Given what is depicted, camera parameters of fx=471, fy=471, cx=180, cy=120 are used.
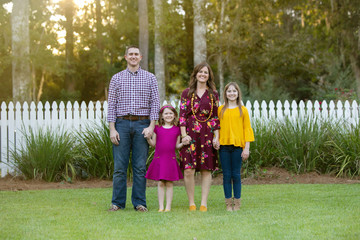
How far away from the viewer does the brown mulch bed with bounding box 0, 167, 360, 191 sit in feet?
26.2

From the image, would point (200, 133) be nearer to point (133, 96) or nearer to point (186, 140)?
point (186, 140)

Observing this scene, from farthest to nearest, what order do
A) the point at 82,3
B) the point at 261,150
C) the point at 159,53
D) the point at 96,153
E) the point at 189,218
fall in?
the point at 82,3, the point at 159,53, the point at 261,150, the point at 96,153, the point at 189,218

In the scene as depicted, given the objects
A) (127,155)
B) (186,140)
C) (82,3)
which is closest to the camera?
(186,140)

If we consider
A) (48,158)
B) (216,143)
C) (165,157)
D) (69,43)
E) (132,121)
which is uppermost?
(69,43)

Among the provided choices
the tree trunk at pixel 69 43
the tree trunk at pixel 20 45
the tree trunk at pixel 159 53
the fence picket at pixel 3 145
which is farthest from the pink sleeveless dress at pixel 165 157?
the tree trunk at pixel 69 43

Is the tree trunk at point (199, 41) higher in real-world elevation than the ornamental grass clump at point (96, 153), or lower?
higher

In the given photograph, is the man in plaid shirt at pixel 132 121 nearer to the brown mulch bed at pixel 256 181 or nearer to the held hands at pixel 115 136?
the held hands at pixel 115 136

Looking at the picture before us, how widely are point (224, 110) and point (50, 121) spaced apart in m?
5.38

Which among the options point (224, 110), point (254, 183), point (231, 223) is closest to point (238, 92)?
point (224, 110)

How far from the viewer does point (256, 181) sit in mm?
8203

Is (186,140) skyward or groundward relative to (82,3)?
groundward

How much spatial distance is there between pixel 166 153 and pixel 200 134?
0.48 metres

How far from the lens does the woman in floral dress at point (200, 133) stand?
17.5ft

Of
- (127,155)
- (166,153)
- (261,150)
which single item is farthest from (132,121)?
(261,150)
